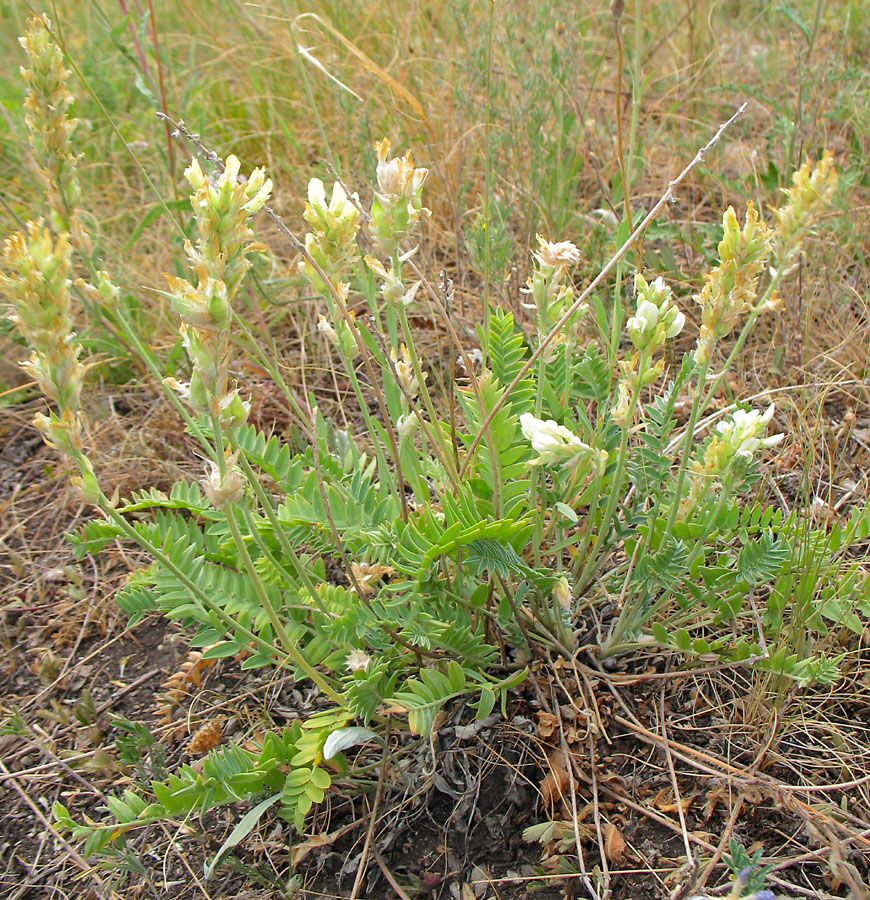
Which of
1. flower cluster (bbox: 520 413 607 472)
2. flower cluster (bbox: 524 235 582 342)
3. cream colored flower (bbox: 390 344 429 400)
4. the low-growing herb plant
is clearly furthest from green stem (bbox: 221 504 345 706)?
flower cluster (bbox: 524 235 582 342)

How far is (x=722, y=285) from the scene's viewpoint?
116cm

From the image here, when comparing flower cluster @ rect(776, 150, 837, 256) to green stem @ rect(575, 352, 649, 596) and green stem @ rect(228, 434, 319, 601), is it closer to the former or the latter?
green stem @ rect(575, 352, 649, 596)

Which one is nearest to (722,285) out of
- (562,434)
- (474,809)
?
(562,434)

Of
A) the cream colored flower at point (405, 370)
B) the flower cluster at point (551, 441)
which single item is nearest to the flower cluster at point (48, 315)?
the cream colored flower at point (405, 370)

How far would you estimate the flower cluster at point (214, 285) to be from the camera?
0.96 m

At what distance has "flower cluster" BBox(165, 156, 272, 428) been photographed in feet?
3.13

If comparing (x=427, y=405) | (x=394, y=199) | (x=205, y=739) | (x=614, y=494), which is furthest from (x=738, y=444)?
(x=205, y=739)

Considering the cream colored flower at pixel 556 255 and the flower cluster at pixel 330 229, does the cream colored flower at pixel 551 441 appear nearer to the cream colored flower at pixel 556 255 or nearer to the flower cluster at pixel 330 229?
the cream colored flower at pixel 556 255

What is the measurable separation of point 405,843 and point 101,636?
1.00 metres

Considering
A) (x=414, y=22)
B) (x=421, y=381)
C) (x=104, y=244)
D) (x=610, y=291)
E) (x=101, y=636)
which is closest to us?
(x=421, y=381)

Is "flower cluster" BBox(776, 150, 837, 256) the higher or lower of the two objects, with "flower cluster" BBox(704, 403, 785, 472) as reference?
higher

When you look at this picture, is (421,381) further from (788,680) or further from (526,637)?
(788,680)

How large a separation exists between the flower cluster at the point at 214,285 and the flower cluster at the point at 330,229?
21cm

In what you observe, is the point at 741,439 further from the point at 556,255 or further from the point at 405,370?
the point at 405,370
